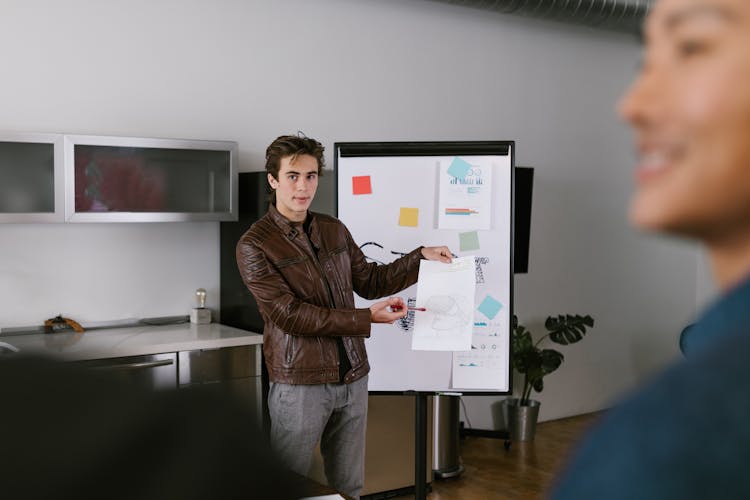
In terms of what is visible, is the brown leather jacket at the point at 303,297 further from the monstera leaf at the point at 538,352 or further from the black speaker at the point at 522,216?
the monstera leaf at the point at 538,352

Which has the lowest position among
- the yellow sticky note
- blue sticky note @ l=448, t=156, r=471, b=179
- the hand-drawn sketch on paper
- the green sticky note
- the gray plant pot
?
the gray plant pot

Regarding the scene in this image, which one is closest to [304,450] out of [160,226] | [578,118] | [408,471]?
[408,471]

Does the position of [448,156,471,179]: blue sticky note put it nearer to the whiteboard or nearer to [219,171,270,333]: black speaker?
the whiteboard

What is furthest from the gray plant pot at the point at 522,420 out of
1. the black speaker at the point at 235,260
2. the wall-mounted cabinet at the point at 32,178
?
the wall-mounted cabinet at the point at 32,178

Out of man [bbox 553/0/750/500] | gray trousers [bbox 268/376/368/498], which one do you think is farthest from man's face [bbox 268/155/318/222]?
man [bbox 553/0/750/500]

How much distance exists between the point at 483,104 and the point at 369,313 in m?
3.18

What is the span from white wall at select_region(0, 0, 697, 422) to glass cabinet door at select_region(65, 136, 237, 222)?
1.17 ft

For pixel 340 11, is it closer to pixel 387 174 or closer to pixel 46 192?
pixel 387 174

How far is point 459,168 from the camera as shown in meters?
3.78

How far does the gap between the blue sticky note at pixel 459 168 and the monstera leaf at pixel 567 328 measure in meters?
2.47

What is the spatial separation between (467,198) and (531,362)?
230 cm

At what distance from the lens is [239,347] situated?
419 centimetres

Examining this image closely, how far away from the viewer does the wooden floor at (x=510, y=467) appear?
487 cm

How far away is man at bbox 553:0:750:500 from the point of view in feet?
1.04
